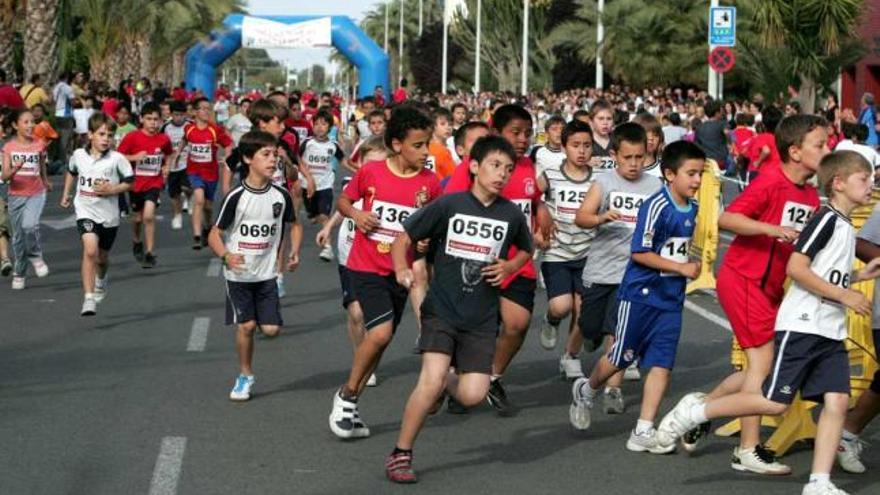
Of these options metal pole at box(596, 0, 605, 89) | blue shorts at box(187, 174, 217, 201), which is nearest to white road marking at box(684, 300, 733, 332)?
blue shorts at box(187, 174, 217, 201)

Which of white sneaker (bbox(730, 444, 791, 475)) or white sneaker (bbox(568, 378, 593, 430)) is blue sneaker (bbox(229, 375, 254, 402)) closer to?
white sneaker (bbox(568, 378, 593, 430))

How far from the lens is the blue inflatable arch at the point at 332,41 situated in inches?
2275

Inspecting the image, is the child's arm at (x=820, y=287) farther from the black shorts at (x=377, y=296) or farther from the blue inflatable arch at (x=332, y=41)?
the blue inflatable arch at (x=332, y=41)

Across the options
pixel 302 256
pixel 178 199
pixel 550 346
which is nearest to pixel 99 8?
pixel 178 199

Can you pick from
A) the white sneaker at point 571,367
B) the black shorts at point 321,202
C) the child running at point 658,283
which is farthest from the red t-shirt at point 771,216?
the black shorts at point 321,202

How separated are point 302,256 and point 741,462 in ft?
36.2

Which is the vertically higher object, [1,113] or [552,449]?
[1,113]

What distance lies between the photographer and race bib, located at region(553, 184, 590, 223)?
34.7 feet

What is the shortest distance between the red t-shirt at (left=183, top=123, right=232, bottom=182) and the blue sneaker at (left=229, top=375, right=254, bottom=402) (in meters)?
9.94

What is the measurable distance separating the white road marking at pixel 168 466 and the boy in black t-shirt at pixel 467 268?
0.99 metres

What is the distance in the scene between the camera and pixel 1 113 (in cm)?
1609

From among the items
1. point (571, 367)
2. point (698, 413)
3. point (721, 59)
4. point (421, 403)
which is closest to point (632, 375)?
point (571, 367)

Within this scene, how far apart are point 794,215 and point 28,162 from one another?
9.30 m

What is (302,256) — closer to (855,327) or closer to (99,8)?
(855,327)
